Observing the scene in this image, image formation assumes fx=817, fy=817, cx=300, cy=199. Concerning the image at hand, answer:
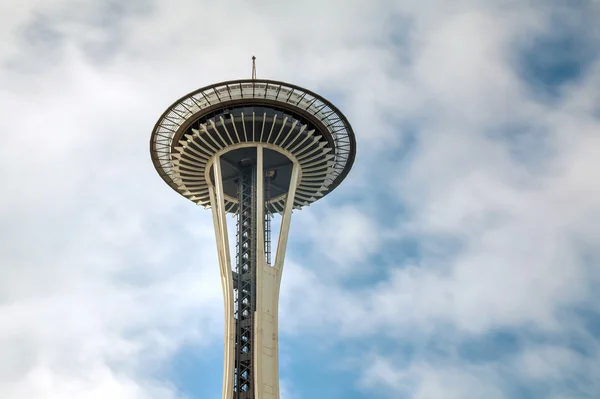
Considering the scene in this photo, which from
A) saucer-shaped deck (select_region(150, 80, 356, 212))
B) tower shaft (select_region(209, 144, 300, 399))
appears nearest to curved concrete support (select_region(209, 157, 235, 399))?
tower shaft (select_region(209, 144, 300, 399))

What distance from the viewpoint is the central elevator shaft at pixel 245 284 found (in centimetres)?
7869

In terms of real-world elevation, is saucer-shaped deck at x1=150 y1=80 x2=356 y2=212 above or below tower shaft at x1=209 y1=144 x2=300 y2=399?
above

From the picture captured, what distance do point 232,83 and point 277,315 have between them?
24230 mm

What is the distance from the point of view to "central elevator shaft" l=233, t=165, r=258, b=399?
78.7m

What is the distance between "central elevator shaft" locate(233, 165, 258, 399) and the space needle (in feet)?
0.34

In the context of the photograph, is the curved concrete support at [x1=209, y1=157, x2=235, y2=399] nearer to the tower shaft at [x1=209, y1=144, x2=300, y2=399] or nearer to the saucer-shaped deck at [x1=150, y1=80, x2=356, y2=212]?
the tower shaft at [x1=209, y1=144, x2=300, y2=399]

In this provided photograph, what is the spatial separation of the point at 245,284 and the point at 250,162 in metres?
14.2

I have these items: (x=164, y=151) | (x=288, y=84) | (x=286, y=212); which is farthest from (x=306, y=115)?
(x=164, y=151)

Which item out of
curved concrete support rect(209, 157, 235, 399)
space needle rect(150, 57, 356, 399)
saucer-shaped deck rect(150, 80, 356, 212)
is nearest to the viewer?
curved concrete support rect(209, 157, 235, 399)

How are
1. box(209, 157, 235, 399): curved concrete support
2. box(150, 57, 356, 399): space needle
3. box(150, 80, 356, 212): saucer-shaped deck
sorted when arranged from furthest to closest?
box(150, 80, 356, 212): saucer-shaped deck
box(150, 57, 356, 399): space needle
box(209, 157, 235, 399): curved concrete support

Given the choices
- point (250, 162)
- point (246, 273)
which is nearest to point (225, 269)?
point (246, 273)

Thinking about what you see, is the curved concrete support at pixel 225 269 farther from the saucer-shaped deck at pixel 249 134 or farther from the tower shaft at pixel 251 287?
the saucer-shaped deck at pixel 249 134

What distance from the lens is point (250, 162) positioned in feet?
294

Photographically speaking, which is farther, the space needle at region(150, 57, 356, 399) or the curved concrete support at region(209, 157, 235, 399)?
the space needle at region(150, 57, 356, 399)
